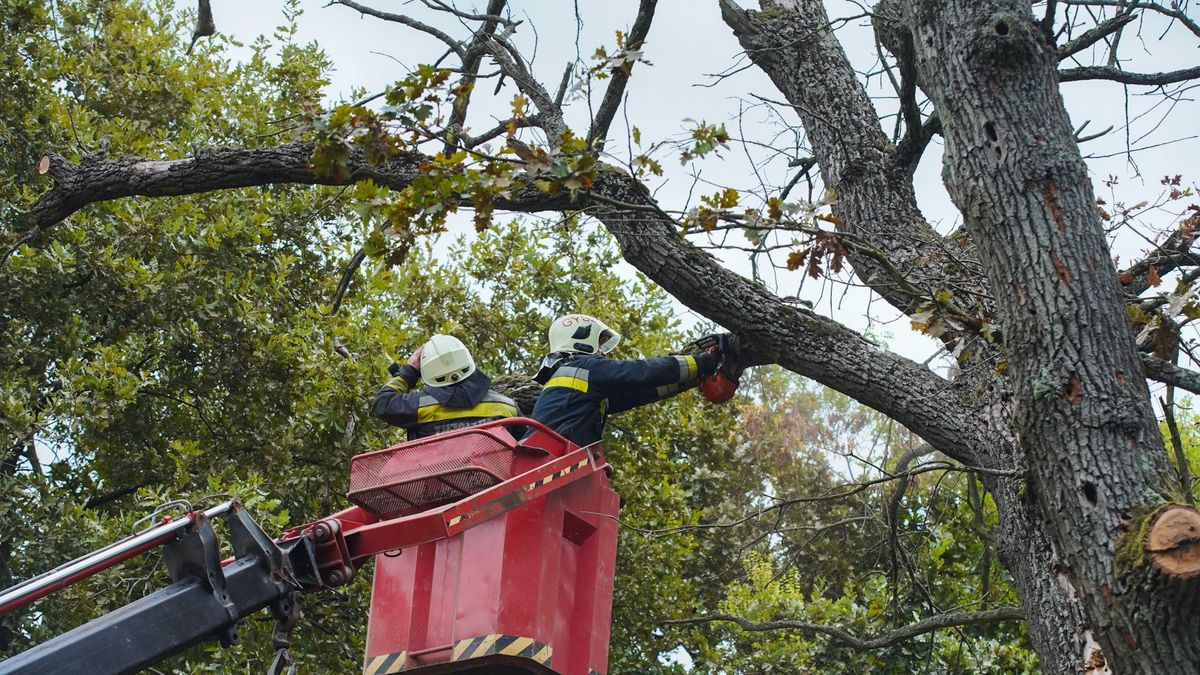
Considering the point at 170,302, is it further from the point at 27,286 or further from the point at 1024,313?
the point at 1024,313

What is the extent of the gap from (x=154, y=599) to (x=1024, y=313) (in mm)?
2860

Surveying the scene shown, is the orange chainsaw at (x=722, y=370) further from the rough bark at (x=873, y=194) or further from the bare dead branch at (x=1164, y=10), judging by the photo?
the bare dead branch at (x=1164, y=10)

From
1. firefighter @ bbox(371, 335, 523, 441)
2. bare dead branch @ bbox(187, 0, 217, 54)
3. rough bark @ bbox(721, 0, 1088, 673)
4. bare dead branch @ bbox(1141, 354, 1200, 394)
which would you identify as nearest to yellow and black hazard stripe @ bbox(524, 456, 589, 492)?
firefighter @ bbox(371, 335, 523, 441)

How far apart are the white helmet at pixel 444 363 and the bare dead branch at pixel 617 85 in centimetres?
115

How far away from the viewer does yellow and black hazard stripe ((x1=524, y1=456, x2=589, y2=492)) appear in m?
5.05

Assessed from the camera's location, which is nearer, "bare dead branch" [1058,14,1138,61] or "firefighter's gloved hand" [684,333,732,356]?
"bare dead branch" [1058,14,1138,61]

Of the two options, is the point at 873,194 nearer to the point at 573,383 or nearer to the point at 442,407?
the point at 573,383

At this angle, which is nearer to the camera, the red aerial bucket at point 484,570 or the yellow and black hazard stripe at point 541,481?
the yellow and black hazard stripe at point 541,481

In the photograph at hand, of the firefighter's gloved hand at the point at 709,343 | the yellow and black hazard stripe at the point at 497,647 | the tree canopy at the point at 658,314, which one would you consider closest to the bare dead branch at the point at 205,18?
the tree canopy at the point at 658,314

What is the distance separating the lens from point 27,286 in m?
9.45

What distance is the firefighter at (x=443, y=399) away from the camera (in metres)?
5.96

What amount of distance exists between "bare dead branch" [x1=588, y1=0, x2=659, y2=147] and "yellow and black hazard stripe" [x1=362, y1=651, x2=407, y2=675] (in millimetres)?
2329

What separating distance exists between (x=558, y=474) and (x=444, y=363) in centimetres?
103

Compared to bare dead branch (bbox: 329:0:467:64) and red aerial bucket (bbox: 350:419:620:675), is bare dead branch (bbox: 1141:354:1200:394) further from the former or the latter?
bare dead branch (bbox: 329:0:467:64)
